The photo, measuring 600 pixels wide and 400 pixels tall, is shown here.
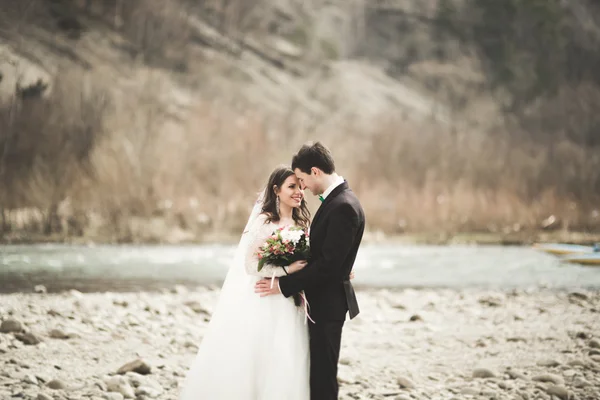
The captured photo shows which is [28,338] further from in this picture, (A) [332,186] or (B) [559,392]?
(B) [559,392]

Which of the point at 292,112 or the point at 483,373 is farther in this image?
the point at 292,112

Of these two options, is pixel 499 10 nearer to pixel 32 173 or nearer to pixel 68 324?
pixel 32 173

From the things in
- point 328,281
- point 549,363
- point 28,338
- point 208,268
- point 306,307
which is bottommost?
point 208,268

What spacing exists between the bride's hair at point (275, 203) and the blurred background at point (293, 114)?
14448 millimetres

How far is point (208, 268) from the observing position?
16359 millimetres

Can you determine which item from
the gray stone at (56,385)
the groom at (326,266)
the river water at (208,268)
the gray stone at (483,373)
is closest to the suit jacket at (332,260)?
the groom at (326,266)

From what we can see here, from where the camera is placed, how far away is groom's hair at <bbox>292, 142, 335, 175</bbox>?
10.9 feet

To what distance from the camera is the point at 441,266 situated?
1717 cm

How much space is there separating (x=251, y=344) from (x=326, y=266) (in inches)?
29.4

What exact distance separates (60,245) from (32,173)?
5493mm

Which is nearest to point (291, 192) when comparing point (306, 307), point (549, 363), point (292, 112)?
point (306, 307)

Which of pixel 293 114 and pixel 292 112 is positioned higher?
pixel 292 112

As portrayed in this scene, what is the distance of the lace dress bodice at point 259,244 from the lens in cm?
351

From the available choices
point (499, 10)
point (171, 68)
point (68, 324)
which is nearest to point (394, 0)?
point (499, 10)
